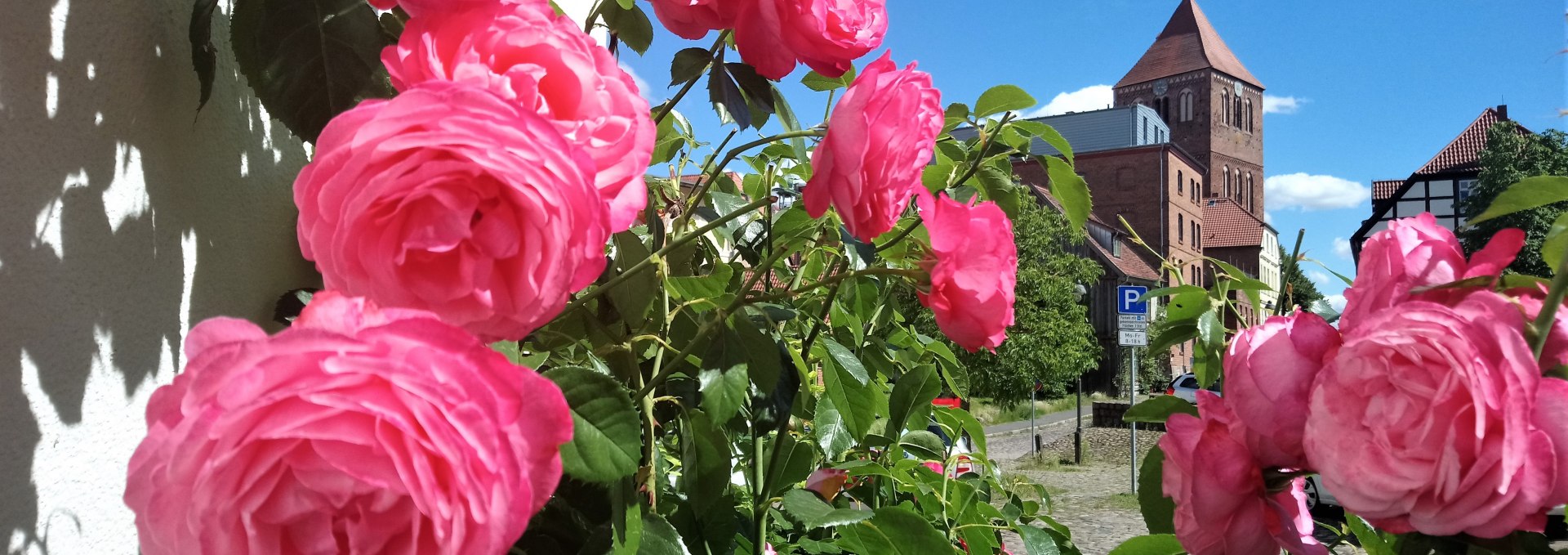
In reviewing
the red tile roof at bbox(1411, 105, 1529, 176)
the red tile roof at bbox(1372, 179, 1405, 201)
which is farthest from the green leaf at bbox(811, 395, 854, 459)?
the red tile roof at bbox(1372, 179, 1405, 201)

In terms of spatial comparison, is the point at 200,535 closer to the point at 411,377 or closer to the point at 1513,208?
the point at 411,377

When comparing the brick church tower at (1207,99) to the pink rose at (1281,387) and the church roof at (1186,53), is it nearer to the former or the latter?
the church roof at (1186,53)

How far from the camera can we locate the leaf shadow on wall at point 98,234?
1.50 feet

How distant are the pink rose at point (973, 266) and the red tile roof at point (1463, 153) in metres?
36.5

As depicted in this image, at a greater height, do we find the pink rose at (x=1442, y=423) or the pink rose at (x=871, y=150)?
the pink rose at (x=871, y=150)

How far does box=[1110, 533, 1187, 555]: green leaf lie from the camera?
59 centimetres

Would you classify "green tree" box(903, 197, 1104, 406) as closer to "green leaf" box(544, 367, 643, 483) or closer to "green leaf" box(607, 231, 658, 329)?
"green leaf" box(607, 231, 658, 329)

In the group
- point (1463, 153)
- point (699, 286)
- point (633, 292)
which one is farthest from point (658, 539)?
point (1463, 153)

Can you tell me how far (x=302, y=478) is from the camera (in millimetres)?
271

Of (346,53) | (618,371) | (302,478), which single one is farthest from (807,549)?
(302,478)

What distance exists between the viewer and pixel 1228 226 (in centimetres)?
4494

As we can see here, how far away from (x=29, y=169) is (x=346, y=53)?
0.50 feet

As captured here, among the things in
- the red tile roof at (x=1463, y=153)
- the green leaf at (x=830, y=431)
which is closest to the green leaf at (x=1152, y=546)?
the green leaf at (x=830, y=431)

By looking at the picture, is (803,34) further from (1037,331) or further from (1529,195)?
(1037,331)
